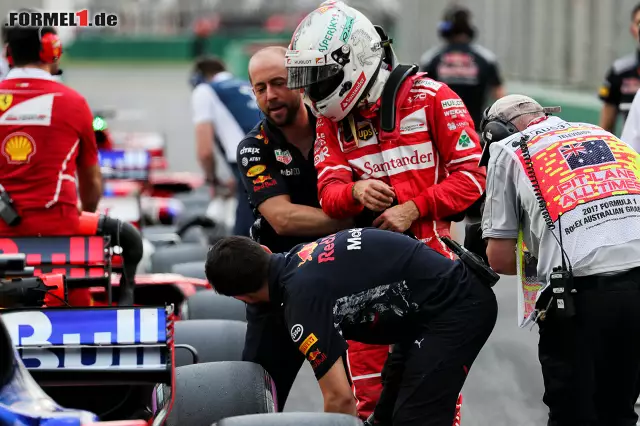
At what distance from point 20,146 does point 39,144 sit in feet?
0.30

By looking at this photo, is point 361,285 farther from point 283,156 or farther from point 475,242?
point 283,156

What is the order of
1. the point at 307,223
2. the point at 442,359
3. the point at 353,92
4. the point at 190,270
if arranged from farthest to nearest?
the point at 190,270 → the point at 307,223 → the point at 353,92 → the point at 442,359

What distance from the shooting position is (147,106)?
1448 inches

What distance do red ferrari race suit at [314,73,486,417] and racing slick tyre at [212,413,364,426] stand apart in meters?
1.16

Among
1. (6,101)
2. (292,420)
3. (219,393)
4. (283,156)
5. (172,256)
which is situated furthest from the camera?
(172,256)

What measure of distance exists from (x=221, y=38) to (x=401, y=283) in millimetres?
52231

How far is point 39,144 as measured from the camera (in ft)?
20.9

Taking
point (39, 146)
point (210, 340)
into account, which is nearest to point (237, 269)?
point (210, 340)

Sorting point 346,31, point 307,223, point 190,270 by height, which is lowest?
point 190,270

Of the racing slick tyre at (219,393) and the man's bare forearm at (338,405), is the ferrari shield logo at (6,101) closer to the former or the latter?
the racing slick tyre at (219,393)

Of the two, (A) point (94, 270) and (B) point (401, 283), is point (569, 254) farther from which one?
(A) point (94, 270)

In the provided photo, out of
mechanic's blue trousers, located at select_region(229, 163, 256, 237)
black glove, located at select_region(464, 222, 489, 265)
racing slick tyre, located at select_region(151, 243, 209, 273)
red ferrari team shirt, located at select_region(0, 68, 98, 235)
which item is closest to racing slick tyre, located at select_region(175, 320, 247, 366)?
red ferrari team shirt, located at select_region(0, 68, 98, 235)

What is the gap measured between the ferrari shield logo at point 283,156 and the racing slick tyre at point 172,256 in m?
3.32

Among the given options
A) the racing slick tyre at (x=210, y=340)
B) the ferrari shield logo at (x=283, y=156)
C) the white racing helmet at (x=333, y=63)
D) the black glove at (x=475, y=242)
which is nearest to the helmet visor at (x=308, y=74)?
the white racing helmet at (x=333, y=63)
